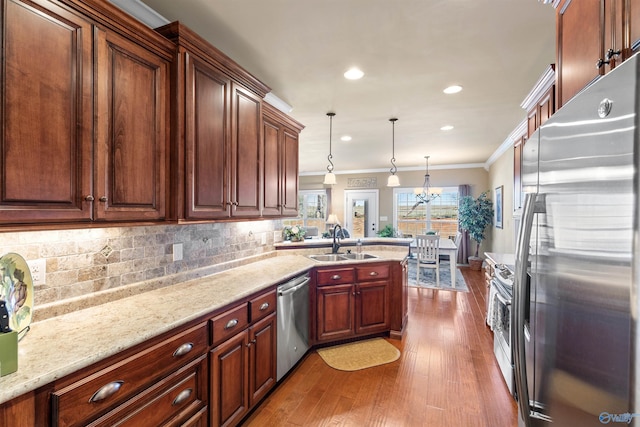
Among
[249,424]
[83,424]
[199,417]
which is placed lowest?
[249,424]

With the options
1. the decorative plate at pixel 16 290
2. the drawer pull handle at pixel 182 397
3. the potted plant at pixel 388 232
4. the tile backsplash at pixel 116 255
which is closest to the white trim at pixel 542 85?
the tile backsplash at pixel 116 255

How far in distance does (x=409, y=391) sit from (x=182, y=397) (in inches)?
69.8

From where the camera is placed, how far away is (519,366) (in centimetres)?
99

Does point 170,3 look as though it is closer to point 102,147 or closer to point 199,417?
point 102,147

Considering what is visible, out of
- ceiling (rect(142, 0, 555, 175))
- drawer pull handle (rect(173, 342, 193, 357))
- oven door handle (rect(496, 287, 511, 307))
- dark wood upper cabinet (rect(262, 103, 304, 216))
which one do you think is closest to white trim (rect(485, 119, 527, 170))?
ceiling (rect(142, 0, 555, 175))

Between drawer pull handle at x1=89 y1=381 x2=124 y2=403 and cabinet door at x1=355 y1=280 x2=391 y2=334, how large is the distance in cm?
231

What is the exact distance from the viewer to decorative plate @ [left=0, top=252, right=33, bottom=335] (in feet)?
3.66

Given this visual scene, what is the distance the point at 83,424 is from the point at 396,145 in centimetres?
562

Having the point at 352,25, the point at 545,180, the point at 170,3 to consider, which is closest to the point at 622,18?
the point at 545,180

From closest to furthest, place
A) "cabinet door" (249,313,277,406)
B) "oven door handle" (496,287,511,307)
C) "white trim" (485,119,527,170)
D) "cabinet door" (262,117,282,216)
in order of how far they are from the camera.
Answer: "cabinet door" (249,313,277,406) < "oven door handle" (496,287,511,307) < "cabinet door" (262,117,282,216) < "white trim" (485,119,527,170)

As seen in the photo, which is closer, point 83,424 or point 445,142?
point 83,424

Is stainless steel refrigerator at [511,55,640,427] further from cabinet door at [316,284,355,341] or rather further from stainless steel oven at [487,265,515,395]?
cabinet door at [316,284,355,341]

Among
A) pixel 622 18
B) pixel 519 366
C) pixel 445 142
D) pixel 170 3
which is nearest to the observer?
pixel 622 18

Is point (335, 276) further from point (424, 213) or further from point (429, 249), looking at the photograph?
point (424, 213)
